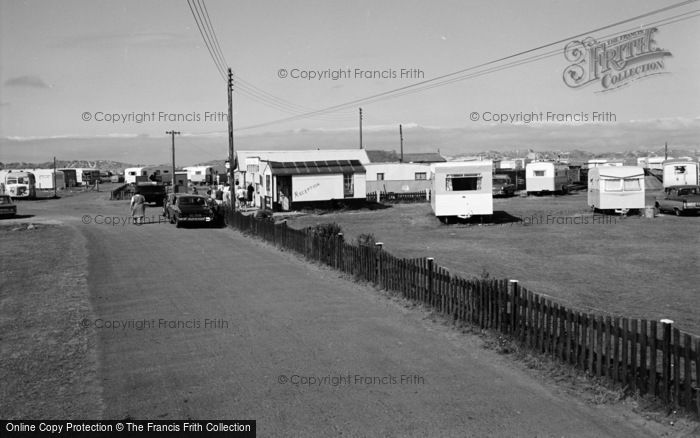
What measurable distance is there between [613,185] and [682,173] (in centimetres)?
1751

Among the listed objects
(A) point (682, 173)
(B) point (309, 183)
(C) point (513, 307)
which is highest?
(A) point (682, 173)

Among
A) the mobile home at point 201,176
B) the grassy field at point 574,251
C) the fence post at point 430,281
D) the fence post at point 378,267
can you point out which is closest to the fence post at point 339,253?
the fence post at point 378,267

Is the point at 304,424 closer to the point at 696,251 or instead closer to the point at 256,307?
the point at 256,307

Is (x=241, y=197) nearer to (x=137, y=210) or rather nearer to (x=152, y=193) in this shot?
(x=152, y=193)

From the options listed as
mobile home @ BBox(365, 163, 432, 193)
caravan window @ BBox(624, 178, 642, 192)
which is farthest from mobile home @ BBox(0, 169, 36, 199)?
caravan window @ BBox(624, 178, 642, 192)

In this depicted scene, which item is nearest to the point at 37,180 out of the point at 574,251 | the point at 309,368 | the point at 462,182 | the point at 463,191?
the point at 462,182

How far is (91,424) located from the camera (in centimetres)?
587

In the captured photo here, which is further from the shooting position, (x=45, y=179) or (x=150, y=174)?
(x=150, y=174)

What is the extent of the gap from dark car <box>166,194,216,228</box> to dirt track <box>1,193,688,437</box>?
13.4 m

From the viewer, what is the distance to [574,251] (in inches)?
788

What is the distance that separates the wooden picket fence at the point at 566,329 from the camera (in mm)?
6012

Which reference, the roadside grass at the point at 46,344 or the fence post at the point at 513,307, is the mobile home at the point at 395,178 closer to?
the roadside grass at the point at 46,344

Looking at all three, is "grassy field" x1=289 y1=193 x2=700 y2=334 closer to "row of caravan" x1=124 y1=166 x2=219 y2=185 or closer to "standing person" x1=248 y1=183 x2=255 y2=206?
"standing person" x1=248 y1=183 x2=255 y2=206

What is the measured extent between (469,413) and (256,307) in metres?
5.67
